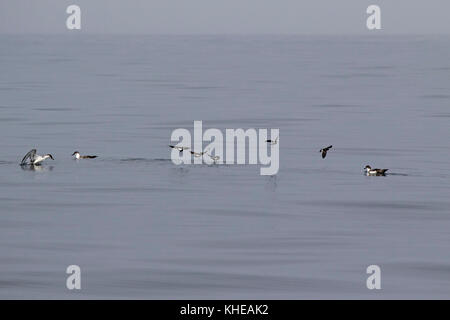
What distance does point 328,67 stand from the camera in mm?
115312

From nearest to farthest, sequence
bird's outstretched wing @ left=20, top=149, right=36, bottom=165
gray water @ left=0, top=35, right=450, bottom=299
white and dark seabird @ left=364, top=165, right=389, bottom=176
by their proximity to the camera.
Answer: gray water @ left=0, top=35, right=450, bottom=299
white and dark seabird @ left=364, top=165, right=389, bottom=176
bird's outstretched wing @ left=20, top=149, right=36, bottom=165


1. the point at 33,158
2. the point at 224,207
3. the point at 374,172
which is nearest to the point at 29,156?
the point at 33,158

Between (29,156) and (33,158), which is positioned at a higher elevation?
(29,156)

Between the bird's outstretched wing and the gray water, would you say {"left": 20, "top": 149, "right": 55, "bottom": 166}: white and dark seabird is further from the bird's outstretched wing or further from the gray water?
the gray water

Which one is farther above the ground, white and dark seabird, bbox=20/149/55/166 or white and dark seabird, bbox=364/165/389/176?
white and dark seabird, bbox=20/149/55/166

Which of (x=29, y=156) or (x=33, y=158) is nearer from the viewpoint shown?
(x=33, y=158)

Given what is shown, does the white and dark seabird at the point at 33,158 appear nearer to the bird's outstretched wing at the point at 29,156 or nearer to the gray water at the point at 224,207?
the bird's outstretched wing at the point at 29,156

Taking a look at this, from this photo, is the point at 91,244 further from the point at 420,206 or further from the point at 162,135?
the point at 162,135

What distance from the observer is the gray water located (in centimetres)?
2227

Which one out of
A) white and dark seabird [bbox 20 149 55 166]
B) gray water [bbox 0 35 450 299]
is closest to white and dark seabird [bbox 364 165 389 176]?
gray water [bbox 0 35 450 299]

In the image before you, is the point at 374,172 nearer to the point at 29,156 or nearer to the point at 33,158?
the point at 33,158

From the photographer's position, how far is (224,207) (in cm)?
2962

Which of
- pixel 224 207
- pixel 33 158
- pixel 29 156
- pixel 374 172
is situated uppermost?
pixel 29 156

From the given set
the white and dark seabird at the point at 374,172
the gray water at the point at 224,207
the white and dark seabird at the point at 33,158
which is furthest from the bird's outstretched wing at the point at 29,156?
the white and dark seabird at the point at 374,172
